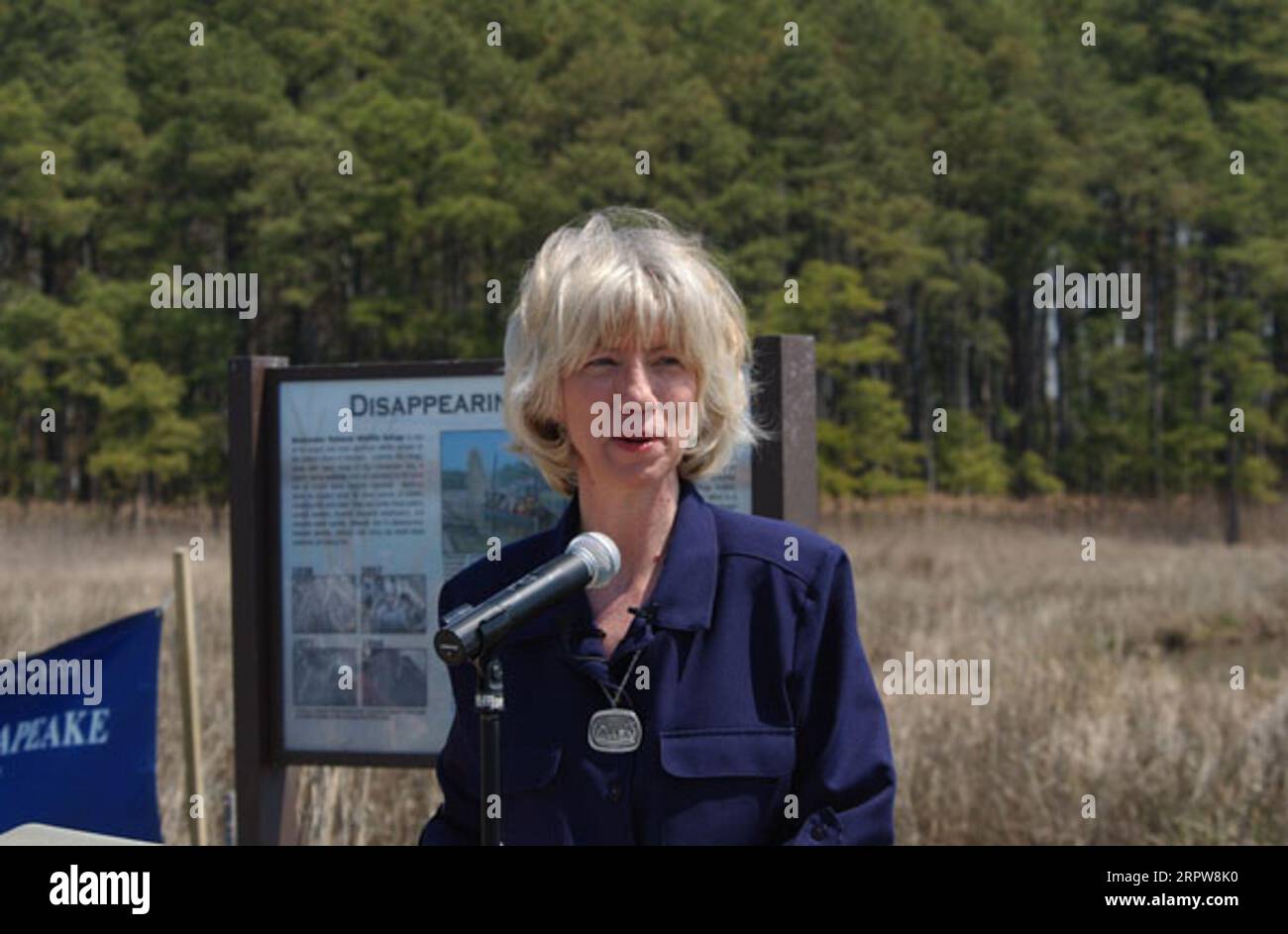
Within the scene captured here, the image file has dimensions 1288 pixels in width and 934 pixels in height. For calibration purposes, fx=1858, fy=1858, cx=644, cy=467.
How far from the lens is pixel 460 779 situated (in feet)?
8.42

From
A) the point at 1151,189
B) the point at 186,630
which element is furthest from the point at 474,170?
the point at 186,630

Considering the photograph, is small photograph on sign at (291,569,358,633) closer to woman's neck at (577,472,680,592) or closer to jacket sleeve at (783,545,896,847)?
woman's neck at (577,472,680,592)

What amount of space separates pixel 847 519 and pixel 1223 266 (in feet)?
41.7

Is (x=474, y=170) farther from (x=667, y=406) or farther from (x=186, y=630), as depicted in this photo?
(x=667, y=406)

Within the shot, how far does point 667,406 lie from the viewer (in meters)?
2.47

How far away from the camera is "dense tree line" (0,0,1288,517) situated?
36.8 m

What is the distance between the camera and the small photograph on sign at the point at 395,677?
15.8ft

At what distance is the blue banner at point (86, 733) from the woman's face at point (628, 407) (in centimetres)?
297

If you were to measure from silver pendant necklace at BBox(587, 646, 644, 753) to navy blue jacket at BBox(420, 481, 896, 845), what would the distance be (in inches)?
0.4

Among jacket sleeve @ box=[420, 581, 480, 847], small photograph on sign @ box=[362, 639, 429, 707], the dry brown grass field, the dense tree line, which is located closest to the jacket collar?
jacket sleeve @ box=[420, 581, 480, 847]

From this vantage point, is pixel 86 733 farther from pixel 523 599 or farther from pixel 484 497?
pixel 523 599

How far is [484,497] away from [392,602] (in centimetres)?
37

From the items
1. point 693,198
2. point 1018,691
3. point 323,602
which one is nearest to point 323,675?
point 323,602

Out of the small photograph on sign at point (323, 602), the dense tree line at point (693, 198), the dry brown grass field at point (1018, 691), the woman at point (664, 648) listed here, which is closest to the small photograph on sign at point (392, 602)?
the small photograph on sign at point (323, 602)
